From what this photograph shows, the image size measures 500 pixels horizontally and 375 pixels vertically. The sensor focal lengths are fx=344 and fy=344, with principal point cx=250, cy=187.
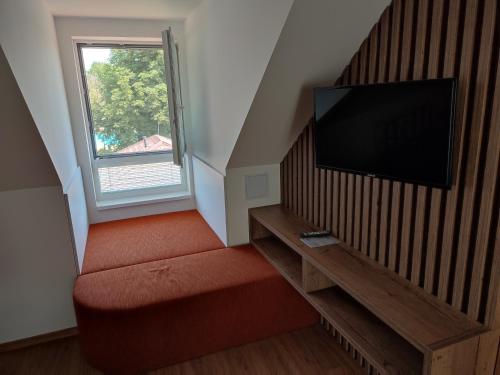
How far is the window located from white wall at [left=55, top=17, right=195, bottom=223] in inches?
4.3

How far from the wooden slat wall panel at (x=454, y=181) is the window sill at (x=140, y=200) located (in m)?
2.21

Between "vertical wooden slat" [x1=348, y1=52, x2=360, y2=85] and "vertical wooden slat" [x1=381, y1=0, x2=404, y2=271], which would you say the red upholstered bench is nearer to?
"vertical wooden slat" [x1=381, y1=0, x2=404, y2=271]

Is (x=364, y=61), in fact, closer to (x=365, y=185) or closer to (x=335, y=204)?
(x=365, y=185)

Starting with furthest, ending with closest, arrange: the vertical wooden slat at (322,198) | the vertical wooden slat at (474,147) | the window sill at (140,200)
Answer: the window sill at (140,200), the vertical wooden slat at (322,198), the vertical wooden slat at (474,147)

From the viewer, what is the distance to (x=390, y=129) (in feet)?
5.00

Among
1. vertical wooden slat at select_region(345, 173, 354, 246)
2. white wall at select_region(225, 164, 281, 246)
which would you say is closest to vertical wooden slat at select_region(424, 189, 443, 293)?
vertical wooden slat at select_region(345, 173, 354, 246)

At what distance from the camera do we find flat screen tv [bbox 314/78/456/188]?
129 cm

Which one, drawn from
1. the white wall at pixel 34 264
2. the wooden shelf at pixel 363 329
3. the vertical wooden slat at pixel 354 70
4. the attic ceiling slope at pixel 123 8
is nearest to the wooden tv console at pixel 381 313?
the wooden shelf at pixel 363 329

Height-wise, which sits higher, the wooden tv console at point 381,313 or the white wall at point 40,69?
the white wall at point 40,69

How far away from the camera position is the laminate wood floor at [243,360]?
6.91 feet

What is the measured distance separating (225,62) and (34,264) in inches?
72.3

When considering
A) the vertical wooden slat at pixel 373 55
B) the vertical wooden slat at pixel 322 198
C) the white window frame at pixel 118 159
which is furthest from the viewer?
the white window frame at pixel 118 159

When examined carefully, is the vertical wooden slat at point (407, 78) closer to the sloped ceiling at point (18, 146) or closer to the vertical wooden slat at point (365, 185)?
the vertical wooden slat at point (365, 185)

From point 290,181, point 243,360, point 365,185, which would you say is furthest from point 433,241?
point 243,360
